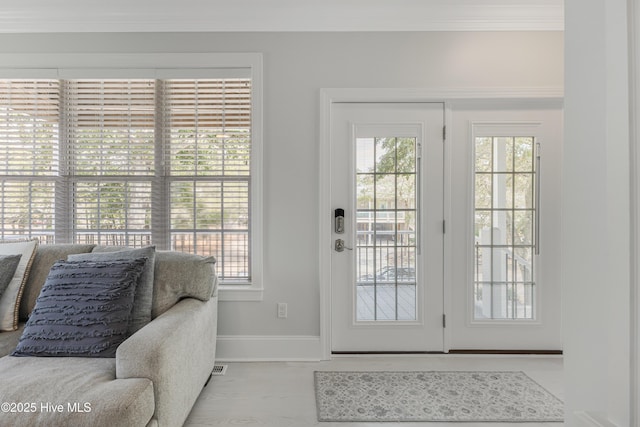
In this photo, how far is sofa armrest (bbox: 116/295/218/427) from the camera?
144 cm

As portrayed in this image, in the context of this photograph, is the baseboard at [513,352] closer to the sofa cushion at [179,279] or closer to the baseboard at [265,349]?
the baseboard at [265,349]

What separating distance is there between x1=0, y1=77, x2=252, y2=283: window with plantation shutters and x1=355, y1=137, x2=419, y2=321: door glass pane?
0.93 metres

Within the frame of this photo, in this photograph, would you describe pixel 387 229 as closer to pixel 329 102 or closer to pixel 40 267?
pixel 329 102

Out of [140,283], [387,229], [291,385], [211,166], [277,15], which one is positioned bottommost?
[291,385]

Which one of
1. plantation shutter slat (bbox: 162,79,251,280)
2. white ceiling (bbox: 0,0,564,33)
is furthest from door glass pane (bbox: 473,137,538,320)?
→ plantation shutter slat (bbox: 162,79,251,280)

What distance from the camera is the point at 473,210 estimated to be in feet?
8.74

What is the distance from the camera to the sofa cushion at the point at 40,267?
1984 millimetres

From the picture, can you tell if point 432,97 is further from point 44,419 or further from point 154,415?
point 44,419

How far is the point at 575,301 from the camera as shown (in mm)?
858

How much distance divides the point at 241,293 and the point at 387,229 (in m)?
1.21

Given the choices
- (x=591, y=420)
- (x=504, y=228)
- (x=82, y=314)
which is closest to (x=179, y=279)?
(x=82, y=314)

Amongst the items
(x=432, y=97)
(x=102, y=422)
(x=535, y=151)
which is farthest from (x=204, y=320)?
(x=535, y=151)

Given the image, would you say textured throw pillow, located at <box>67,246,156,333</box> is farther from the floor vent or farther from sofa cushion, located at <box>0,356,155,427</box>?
the floor vent

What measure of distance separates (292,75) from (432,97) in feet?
3.46
